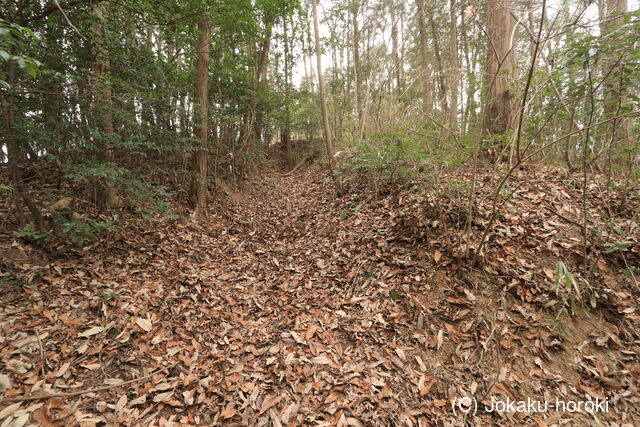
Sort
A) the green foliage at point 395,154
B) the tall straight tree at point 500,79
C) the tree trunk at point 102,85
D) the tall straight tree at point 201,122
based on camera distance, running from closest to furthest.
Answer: the tree trunk at point 102,85, the green foliage at point 395,154, the tall straight tree at point 500,79, the tall straight tree at point 201,122

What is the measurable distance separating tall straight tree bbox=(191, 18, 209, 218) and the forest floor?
1.84m

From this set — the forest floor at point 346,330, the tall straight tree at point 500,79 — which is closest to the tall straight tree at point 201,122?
the forest floor at point 346,330

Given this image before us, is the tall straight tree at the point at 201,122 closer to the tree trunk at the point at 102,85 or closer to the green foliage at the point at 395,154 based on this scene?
the tree trunk at the point at 102,85

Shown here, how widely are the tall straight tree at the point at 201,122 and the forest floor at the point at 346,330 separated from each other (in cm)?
184

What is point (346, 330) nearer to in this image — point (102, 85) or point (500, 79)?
point (102, 85)

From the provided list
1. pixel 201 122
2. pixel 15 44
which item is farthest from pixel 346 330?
pixel 201 122

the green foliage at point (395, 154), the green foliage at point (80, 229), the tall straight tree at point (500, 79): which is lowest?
the green foliage at point (80, 229)

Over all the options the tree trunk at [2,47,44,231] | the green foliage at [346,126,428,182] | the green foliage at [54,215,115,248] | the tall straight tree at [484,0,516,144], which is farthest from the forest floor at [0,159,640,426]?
the tall straight tree at [484,0,516,144]

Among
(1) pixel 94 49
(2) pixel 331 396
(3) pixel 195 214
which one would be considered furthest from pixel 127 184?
(2) pixel 331 396

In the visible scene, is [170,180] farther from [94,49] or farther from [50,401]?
[50,401]

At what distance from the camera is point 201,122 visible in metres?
5.78

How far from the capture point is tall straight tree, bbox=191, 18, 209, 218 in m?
5.57

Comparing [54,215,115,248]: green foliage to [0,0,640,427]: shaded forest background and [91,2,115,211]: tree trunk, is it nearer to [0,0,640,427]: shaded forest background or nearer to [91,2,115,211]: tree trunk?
[0,0,640,427]: shaded forest background

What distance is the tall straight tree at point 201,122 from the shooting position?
5570 millimetres
